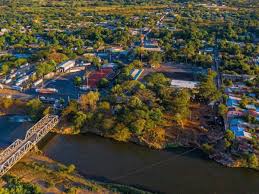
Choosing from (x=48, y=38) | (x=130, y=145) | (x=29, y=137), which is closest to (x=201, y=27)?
(x=48, y=38)

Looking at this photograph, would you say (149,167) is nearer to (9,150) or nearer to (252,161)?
(252,161)

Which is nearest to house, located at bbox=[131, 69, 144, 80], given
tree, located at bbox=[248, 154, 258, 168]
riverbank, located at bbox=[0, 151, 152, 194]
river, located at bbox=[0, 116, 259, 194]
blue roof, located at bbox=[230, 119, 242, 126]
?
river, located at bbox=[0, 116, 259, 194]

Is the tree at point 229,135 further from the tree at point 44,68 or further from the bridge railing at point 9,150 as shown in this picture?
the tree at point 44,68

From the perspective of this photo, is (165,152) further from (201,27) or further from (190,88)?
Result: (201,27)

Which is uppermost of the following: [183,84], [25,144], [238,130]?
[183,84]

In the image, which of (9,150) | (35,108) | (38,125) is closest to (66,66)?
(35,108)

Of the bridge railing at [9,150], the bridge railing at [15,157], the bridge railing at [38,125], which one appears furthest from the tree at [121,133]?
the bridge railing at [9,150]

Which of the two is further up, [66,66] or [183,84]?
[66,66]
